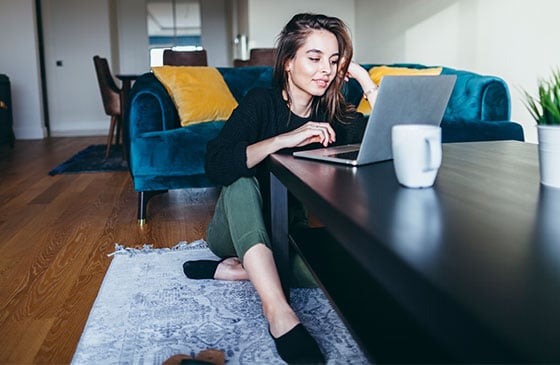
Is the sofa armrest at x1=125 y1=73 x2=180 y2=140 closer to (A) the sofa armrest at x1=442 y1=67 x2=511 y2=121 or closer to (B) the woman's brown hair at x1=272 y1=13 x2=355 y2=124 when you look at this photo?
(B) the woman's brown hair at x1=272 y1=13 x2=355 y2=124

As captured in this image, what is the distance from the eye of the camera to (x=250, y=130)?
152 centimetres

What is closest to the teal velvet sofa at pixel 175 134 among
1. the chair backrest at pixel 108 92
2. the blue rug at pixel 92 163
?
the blue rug at pixel 92 163

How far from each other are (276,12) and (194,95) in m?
3.42

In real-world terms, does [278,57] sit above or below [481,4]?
below

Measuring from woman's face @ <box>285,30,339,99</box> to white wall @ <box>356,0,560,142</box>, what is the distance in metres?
1.07

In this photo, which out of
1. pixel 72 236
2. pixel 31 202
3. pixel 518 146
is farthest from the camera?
pixel 31 202

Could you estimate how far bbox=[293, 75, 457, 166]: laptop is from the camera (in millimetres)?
1077

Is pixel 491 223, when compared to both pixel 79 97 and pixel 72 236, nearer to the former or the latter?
pixel 72 236

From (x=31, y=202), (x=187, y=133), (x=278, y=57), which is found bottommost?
(x=31, y=202)

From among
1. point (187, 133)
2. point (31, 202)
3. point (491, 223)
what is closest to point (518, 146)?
point (491, 223)

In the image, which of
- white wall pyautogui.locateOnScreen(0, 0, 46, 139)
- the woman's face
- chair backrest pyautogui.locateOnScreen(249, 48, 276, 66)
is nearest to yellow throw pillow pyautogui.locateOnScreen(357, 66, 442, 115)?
chair backrest pyautogui.locateOnScreen(249, 48, 276, 66)

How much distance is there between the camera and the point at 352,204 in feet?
2.67

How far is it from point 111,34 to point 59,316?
Answer: 7435 millimetres

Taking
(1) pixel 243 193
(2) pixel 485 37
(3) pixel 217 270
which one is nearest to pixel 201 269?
(3) pixel 217 270
